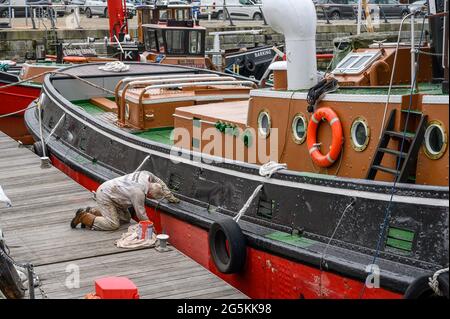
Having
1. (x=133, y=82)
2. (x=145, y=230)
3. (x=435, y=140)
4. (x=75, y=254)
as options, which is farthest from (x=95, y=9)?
(x=435, y=140)

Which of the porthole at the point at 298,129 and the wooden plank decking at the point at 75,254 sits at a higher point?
the porthole at the point at 298,129

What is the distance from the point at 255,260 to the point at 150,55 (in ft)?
48.6

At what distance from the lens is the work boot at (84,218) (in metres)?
9.37

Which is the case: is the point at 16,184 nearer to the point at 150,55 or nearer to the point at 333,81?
the point at 333,81

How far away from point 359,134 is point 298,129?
3.12ft

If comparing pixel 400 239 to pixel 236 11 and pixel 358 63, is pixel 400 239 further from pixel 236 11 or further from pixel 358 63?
pixel 236 11

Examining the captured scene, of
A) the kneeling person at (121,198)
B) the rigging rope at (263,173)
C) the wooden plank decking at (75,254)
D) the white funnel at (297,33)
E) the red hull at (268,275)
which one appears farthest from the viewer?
the kneeling person at (121,198)

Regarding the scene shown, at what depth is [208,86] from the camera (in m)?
12.2

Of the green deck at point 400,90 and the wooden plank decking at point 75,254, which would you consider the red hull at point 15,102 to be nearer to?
the wooden plank decking at point 75,254

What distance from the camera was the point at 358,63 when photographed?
8.55m

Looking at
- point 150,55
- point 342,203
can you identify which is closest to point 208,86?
point 342,203

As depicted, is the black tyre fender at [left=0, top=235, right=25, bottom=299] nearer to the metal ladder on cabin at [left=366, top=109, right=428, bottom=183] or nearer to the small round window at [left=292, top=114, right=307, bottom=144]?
the small round window at [left=292, top=114, right=307, bottom=144]

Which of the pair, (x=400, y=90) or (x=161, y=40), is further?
(x=161, y=40)

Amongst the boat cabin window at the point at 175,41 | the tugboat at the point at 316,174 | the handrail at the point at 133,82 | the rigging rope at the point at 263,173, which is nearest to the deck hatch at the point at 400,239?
the tugboat at the point at 316,174
